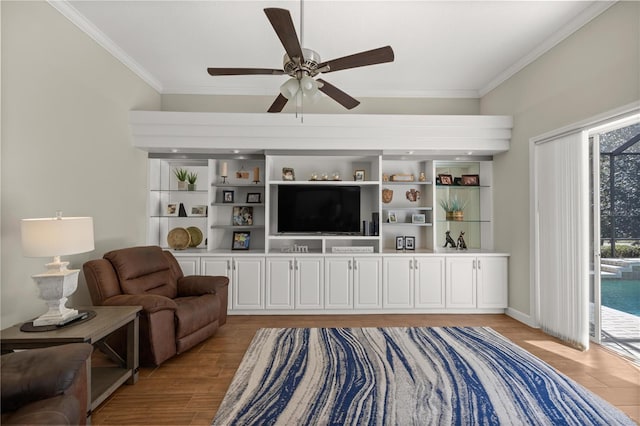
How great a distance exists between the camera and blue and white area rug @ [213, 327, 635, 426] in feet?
6.64

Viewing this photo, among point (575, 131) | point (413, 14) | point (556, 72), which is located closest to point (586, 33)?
point (556, 72)

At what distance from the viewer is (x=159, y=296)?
277 cm

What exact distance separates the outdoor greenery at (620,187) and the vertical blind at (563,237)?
17 centimetres

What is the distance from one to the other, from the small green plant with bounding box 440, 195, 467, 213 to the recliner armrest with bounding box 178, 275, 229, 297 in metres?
3.26

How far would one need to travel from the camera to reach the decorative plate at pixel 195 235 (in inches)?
174

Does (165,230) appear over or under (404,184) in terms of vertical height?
under

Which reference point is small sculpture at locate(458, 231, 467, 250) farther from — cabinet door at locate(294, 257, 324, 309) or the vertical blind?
cabinet door at locate(294, 257, 324, 309)

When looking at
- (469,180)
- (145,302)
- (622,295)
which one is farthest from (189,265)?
(622,295)

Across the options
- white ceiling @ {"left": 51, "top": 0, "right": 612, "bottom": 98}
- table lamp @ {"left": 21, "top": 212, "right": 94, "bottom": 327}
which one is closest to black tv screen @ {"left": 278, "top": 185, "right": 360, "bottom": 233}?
white ceiling @ {"left": 51, "top": 0, "right": 612, "bottom": 98}

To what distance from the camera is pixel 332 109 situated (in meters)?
4.62

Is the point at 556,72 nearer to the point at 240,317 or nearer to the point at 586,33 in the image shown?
the point at 586,33

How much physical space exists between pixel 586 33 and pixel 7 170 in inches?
197

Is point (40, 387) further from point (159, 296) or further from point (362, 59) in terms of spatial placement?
point (362, 59)

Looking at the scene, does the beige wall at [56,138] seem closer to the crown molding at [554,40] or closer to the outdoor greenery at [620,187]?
the crown molding at [554,40]
